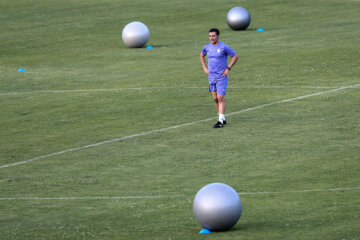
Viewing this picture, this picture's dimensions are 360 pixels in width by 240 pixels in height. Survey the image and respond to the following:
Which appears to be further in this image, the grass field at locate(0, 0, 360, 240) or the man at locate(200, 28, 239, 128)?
the man at locate(200, 28, 239, 128)

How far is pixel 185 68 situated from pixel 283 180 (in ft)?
55.6

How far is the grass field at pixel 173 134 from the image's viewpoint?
1458 centimetres

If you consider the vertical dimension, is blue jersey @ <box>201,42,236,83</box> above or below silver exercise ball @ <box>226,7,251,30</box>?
below

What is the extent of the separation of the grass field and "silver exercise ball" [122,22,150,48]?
1.93 feet

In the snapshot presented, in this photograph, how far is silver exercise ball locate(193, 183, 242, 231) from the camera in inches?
491

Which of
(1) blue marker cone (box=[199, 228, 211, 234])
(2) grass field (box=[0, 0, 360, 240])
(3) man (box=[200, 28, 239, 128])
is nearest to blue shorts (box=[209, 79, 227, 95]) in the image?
(3) man (box=[200, 28, 239, 128])

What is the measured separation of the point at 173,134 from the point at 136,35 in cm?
1759

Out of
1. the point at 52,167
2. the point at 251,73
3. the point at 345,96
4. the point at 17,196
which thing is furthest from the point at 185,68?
the point at 17,196

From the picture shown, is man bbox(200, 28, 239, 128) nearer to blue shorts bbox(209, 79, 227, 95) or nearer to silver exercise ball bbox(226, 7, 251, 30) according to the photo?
blue shorts bbox(209, 79, 227, 95)

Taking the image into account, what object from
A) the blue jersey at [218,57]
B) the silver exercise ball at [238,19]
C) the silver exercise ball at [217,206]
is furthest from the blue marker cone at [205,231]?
the silver exercise ball at [238,19]

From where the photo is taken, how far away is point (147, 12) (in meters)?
51.7

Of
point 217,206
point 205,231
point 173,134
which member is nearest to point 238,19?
point 173,134

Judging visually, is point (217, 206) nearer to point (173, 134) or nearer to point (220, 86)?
point (173, 134)

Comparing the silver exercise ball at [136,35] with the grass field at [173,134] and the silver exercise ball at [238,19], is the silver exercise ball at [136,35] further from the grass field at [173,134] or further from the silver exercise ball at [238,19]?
the silver exercise ball at [238,19]
